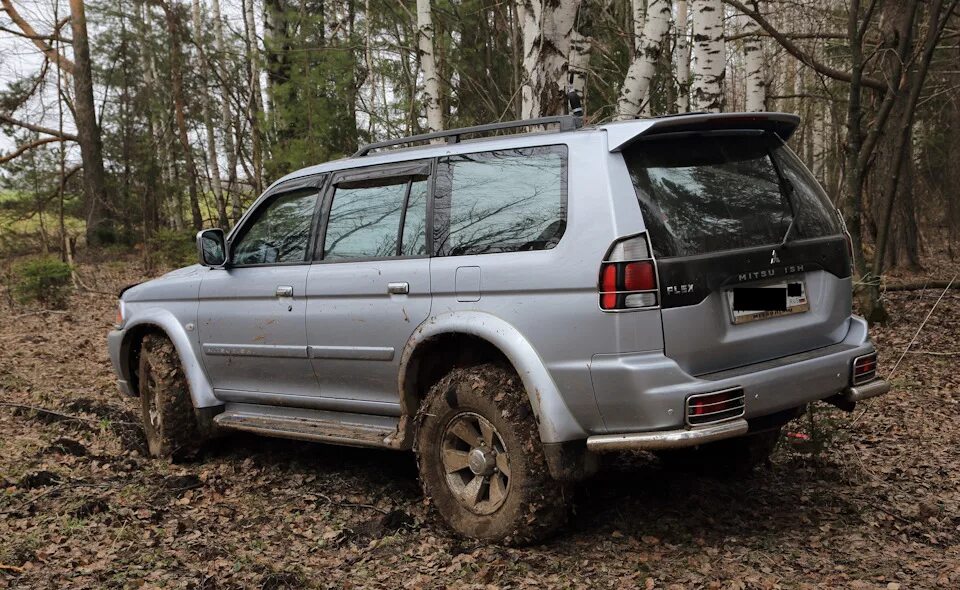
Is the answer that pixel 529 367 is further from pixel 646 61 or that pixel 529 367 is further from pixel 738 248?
pixel 646 61

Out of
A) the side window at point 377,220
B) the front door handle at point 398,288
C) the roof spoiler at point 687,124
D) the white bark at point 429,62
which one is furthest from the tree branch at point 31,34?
the roof spoiler at point 687,124

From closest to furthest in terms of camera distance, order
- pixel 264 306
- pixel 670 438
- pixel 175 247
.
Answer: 1. pixel 670 438
2. pixel 264 306
3. pixel 175 247

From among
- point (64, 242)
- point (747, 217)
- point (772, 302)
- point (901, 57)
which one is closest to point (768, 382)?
point (772, 302)

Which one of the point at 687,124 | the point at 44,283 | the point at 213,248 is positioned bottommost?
the point at 44,283

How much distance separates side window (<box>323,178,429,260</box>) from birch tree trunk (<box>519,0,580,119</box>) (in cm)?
246

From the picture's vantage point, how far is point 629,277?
3529 millimetres

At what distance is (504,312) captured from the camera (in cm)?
393

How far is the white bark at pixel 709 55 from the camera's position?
7.59 meters

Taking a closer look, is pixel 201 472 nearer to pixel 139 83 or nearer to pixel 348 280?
pixel 348 280

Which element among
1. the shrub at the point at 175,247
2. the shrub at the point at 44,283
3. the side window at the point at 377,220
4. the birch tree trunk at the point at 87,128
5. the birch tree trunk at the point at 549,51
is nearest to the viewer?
the side window at the point at 377,220

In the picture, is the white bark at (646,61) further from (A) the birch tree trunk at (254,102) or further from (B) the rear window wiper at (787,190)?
(A) the birch tree trunk at (254,102)

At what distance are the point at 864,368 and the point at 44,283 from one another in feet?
43.1

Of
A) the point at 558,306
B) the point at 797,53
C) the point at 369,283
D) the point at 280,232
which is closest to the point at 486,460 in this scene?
the point at 558,306

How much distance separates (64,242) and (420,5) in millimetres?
10470
